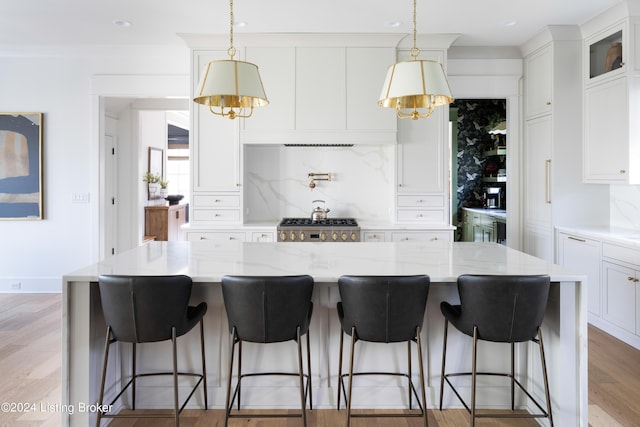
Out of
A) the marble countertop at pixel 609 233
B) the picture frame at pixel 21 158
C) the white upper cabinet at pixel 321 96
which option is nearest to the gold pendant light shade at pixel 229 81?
the white upper cabinet at pixel 321 96

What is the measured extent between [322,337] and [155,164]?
6.14 metres

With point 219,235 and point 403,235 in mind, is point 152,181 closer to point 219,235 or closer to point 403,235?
point 219,235

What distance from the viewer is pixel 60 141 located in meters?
5.00

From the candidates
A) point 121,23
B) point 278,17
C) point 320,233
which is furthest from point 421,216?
point 121,23

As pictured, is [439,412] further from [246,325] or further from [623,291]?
[623,291]

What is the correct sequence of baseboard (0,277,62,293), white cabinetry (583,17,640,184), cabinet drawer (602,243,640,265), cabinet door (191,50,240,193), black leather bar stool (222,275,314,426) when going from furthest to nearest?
baseboard (0,277,62,293)
cabinet door (191,50,240,193)
white cabinetry (583,17,640,184)
cabinet drawer (602,243,640,265)
black leather bar stool (222,275,314,426)

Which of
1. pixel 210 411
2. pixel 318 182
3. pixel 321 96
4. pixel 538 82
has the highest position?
pixel 538 82

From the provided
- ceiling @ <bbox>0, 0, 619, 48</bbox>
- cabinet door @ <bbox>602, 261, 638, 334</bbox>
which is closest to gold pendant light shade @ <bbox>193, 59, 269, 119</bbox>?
ceiling @ <bbox>0, 0, 619, 48</bbox>

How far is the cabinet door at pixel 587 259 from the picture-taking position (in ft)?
12.3

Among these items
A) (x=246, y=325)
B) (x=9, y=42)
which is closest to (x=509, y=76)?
(x=246, y=325)

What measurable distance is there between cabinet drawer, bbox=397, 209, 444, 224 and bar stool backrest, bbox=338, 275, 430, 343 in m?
2.60

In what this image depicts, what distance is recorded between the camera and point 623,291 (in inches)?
136

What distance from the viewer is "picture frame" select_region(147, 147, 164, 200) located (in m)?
7.36

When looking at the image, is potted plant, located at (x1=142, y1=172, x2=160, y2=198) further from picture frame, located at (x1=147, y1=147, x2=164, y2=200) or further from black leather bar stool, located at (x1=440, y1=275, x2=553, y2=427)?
black leather bar stool, located at (x1=440, y1=275, x2=553, y2=427)
